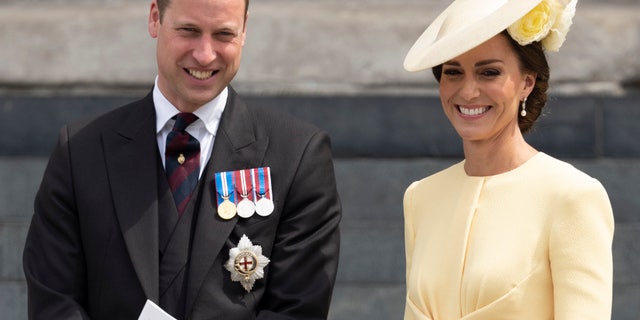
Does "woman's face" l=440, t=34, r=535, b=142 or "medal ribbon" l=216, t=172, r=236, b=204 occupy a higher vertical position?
"woman's face" l=440, t=34, r=535, b=142

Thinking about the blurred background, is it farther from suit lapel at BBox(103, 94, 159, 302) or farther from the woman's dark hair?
the woman's dark hair

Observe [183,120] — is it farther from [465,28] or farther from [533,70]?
[533,70]

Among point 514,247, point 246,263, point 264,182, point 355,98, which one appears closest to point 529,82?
point 514,247

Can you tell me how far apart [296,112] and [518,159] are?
108 inches

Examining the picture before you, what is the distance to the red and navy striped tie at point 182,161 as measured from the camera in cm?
377

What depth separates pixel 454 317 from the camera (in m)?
3.41

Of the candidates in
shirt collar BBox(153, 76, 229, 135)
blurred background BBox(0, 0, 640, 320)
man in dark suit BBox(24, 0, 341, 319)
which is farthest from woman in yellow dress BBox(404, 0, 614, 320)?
blurred background BBox(0, 0, 640, 320)

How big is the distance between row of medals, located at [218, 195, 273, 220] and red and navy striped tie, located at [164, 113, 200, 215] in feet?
0.36

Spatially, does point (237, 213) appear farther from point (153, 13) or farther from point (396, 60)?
point (396, 60)

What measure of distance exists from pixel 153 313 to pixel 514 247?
3.35 feet

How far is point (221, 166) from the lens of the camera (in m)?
3.78

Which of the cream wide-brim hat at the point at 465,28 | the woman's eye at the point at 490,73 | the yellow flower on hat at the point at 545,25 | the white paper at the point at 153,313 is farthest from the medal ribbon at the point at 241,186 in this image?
the yellow flower on hat at the point at 545,25

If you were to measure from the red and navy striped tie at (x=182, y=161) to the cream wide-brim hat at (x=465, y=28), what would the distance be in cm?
69

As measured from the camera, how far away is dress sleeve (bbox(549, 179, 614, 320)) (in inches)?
125
